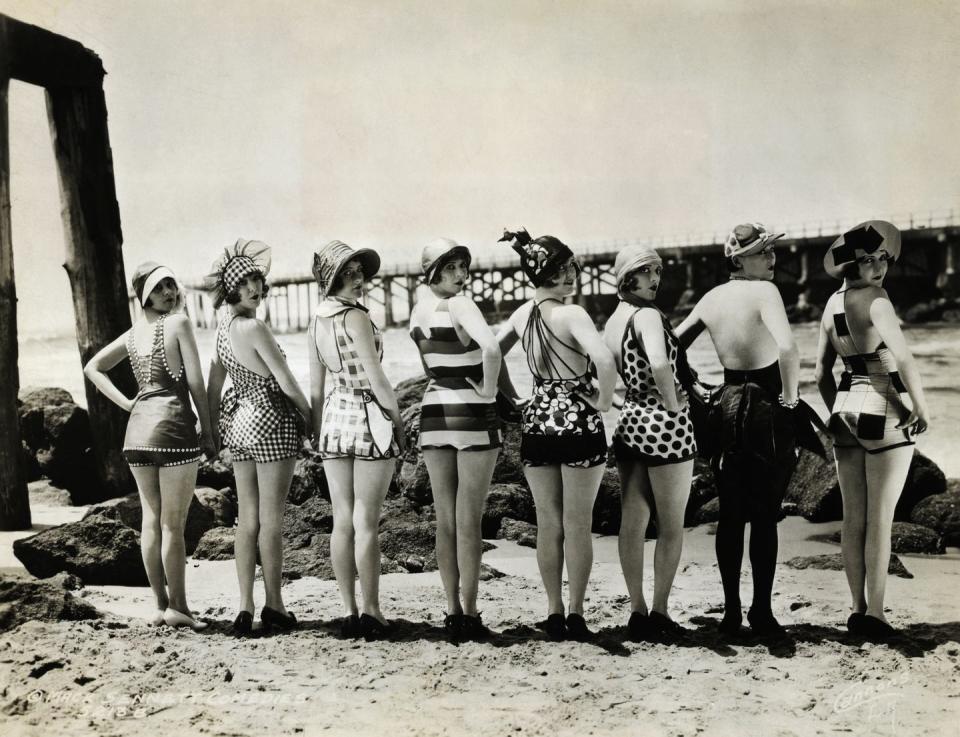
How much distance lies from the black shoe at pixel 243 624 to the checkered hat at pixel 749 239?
3.39 metres

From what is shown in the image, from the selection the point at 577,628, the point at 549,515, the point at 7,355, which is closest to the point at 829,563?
the point at 577,628

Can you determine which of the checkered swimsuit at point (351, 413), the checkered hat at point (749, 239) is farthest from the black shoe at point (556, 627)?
the checkered hat at point (749, 239)

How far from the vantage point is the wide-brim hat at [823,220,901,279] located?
213 inches

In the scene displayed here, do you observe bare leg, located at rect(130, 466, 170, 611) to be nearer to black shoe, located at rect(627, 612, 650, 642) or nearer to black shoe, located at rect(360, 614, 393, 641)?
black shoe, located at rect(360, 614, 393, 641)

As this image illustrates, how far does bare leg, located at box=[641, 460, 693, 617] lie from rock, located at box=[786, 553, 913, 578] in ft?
7.77

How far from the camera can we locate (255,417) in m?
5.71

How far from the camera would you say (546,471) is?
17.6 ft

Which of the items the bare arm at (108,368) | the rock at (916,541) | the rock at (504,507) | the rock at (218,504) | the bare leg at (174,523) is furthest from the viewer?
the rock at (504,507)

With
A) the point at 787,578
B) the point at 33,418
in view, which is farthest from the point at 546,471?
the point at 33,418

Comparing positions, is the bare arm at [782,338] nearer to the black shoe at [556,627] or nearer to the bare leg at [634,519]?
the bare leg at [634,519]

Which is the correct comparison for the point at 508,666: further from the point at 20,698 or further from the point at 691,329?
the point at 20,698

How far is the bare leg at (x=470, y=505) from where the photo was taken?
17.8ft

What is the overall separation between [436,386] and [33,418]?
6.05 metres

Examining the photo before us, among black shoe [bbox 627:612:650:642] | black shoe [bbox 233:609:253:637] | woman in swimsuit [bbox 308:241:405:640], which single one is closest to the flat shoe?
black shoe [bbox 233:609:253:637]
